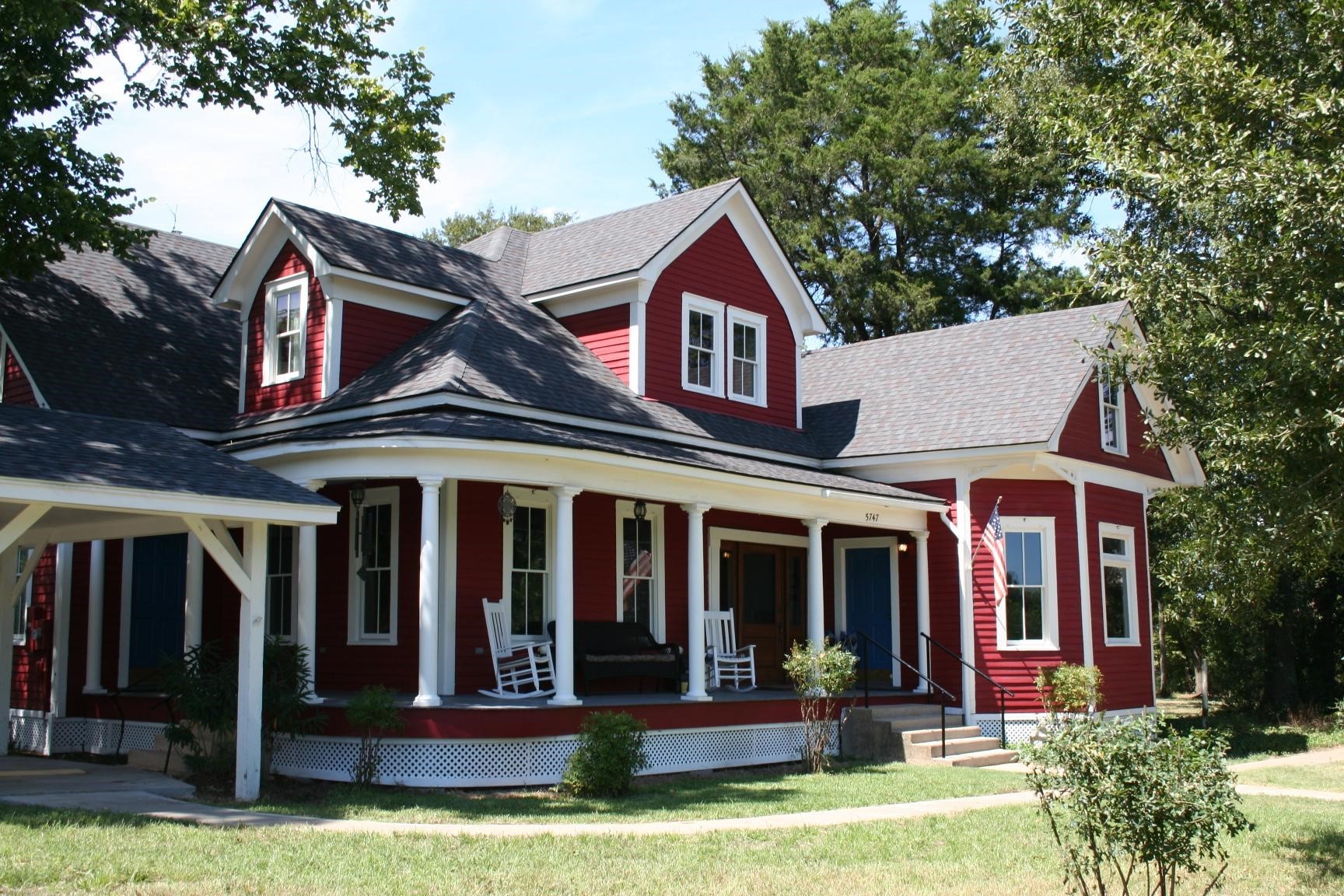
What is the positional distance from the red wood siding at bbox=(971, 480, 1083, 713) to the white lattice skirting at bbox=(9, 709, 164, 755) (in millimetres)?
11287

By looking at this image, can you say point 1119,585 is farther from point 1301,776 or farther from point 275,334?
point 275,334

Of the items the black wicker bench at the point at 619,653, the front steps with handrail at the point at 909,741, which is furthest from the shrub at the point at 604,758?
the front steps with handrail at the point at 909,741

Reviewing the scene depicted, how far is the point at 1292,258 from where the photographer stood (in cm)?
960

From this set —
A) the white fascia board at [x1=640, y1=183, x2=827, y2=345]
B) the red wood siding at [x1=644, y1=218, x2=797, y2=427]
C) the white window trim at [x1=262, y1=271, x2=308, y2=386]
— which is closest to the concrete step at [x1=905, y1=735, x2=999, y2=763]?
the red wood siding at [x1=644, y1=218, x2=797, y2=427]

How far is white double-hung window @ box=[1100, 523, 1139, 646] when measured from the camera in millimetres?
20062

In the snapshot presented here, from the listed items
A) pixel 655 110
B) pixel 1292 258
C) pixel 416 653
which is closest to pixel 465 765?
Answer: pixel 416 653

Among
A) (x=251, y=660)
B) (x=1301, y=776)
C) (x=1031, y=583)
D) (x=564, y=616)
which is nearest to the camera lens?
(x=251, y=660)

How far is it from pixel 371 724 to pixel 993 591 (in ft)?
31.7

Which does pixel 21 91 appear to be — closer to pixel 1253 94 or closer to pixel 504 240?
pixel 504 240

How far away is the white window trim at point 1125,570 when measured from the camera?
1967 cm

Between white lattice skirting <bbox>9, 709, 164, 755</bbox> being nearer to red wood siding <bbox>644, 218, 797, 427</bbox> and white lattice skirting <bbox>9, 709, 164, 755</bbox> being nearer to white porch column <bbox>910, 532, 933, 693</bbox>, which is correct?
red wood siding <bbox>644, 218, 797, 427</bbox>

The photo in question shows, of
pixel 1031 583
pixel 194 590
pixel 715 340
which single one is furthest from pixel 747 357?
pixel 194 590

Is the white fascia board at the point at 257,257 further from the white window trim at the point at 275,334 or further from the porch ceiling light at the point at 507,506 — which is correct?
the porch ceiling light at the point at 507,506

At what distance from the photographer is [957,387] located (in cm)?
2034
